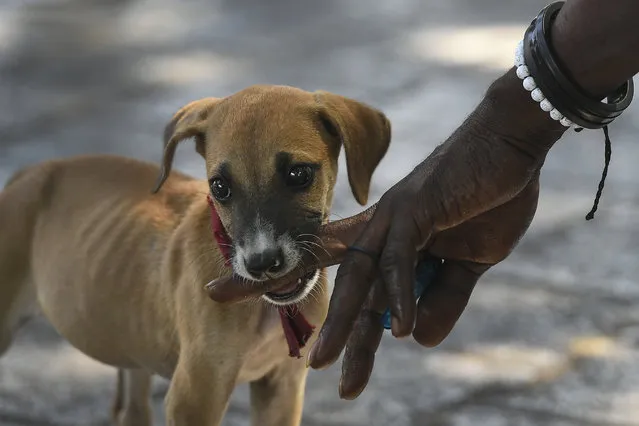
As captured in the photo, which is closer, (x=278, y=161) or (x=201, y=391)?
(x=278, y=161)

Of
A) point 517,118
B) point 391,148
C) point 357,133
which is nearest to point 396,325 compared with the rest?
point 517,118

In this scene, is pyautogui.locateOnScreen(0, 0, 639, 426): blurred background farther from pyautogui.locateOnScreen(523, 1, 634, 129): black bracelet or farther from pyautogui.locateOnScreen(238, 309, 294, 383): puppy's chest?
pyautogui.locateOnScreen(523, 1, 634, 129): black bracelet

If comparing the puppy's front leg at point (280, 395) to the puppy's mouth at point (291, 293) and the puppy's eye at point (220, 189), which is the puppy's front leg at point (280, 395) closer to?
the puppy's mouth at point (291, 293)

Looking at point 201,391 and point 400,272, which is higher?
point 400,272

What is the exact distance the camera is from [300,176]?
117 inches

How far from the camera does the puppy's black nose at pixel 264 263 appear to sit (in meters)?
2.68

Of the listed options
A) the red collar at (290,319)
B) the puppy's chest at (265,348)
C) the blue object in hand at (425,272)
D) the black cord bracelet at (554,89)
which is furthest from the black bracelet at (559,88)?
the puppy's chest at (265,348)

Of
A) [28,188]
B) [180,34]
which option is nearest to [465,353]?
[28,188]

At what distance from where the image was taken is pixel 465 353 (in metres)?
4.62

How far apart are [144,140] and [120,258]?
3261mm

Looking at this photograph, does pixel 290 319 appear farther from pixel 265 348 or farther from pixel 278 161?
pixel 278 161

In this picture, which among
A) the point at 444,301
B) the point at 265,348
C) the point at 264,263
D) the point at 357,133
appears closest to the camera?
the point at 444,301

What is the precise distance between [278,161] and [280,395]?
99cm

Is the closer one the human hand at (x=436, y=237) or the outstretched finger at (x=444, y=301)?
the human hand at (x=436, y=237)
